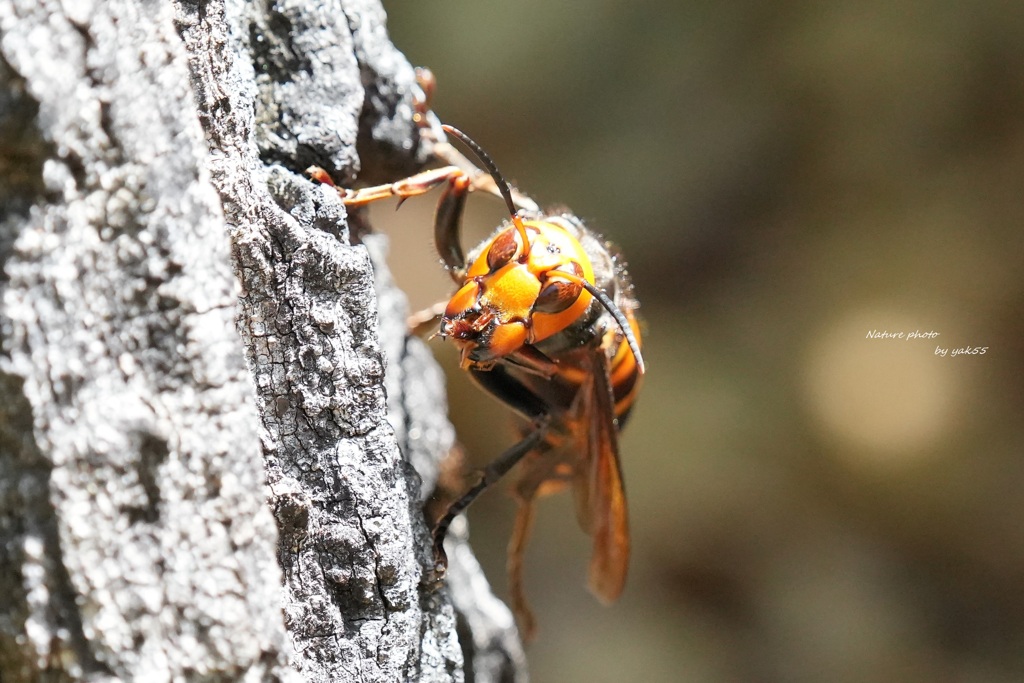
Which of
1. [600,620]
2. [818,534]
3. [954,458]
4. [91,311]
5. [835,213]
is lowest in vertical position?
[600,620]

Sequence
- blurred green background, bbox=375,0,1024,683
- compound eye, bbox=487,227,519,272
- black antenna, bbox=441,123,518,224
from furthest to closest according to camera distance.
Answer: blurred green background, bbox=375,0,1024,683
compound eye, bbox=487,227,519,272
black antenna, bbox=441,123,518,224

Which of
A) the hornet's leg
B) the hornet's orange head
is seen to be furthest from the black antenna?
the hornet's leg

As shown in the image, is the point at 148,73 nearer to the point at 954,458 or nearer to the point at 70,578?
the point at 70,578

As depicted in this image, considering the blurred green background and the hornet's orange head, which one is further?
the blurred green background

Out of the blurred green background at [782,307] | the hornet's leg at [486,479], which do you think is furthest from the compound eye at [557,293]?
the blurred green background at [782,307]

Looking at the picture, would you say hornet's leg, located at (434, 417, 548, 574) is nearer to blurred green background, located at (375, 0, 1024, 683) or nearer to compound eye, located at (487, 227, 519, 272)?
compound eye, located at (487, 227, 519, 272)

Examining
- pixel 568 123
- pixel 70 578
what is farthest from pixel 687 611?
pixel 70 578
